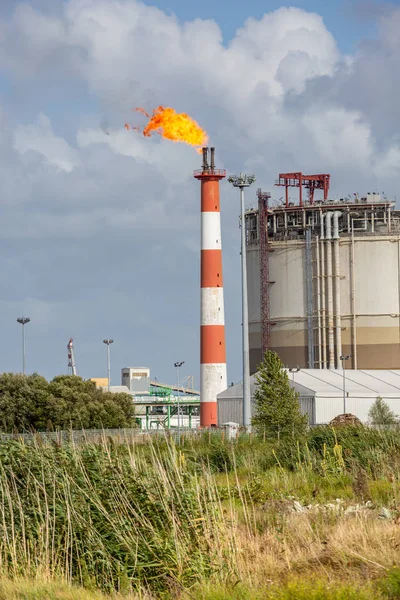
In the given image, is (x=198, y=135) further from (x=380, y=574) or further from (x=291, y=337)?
(x=380, y=574)

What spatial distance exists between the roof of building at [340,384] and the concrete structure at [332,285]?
451 centimetres

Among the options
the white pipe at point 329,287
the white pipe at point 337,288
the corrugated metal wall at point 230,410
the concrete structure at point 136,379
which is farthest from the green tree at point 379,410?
the concrete structure at point 136,379

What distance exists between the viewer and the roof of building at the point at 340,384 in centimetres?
6625

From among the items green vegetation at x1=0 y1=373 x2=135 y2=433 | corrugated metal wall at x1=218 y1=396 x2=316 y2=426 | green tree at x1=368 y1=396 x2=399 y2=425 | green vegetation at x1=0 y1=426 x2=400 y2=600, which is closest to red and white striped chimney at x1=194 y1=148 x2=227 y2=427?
corrugated metal wall at x1=218 y1=396 x2=316 y2=426

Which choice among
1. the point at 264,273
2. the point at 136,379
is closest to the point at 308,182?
the point at 264,273

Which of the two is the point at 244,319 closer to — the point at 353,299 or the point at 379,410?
the point at 379,410

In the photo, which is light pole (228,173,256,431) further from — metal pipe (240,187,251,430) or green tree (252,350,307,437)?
green tree (252,350,307,437)

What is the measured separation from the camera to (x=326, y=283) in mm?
78438

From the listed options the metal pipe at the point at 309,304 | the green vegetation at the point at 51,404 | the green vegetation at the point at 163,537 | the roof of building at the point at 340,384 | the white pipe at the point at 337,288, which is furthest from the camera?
the metal pipe at the point at 309,304

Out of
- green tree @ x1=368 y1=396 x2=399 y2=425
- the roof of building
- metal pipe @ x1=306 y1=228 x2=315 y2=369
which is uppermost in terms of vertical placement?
metal pipe @ x1=306 y1=228 x2=315 y2=369

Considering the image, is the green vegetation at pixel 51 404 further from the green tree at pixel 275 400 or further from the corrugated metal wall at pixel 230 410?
the green tree at pixel 275 400

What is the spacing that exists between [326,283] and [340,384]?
1164cm

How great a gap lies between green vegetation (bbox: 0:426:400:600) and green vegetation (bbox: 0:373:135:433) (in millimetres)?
50601

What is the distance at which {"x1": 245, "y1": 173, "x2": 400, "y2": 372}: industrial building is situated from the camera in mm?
77312
